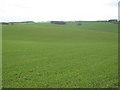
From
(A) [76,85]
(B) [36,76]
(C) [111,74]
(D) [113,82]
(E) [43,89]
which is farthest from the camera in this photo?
(C) [111,74]

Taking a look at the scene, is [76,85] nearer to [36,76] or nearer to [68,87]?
[68,87]

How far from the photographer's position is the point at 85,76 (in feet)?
39.1

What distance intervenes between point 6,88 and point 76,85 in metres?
4.31

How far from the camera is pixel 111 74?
1259 centimetres

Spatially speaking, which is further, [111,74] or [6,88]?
[111,74]

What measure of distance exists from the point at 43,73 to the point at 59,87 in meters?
3.54

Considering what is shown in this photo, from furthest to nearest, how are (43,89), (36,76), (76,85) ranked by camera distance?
(36,76)
(76,85)
(43,89)

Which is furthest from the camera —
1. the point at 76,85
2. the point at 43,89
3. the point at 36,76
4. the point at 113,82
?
the point at 36,76

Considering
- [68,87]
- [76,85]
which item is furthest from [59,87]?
[76,85]

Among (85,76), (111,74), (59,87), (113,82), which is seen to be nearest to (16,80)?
(59,87)

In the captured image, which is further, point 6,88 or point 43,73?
point 43,73

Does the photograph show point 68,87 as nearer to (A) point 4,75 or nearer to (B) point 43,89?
(B) point 43,89

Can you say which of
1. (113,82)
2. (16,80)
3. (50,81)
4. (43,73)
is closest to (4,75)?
(16,80)

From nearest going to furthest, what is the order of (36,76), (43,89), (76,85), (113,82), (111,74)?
(43,89)
(76,85)
(113,82)
(36,76)
(111,74)
